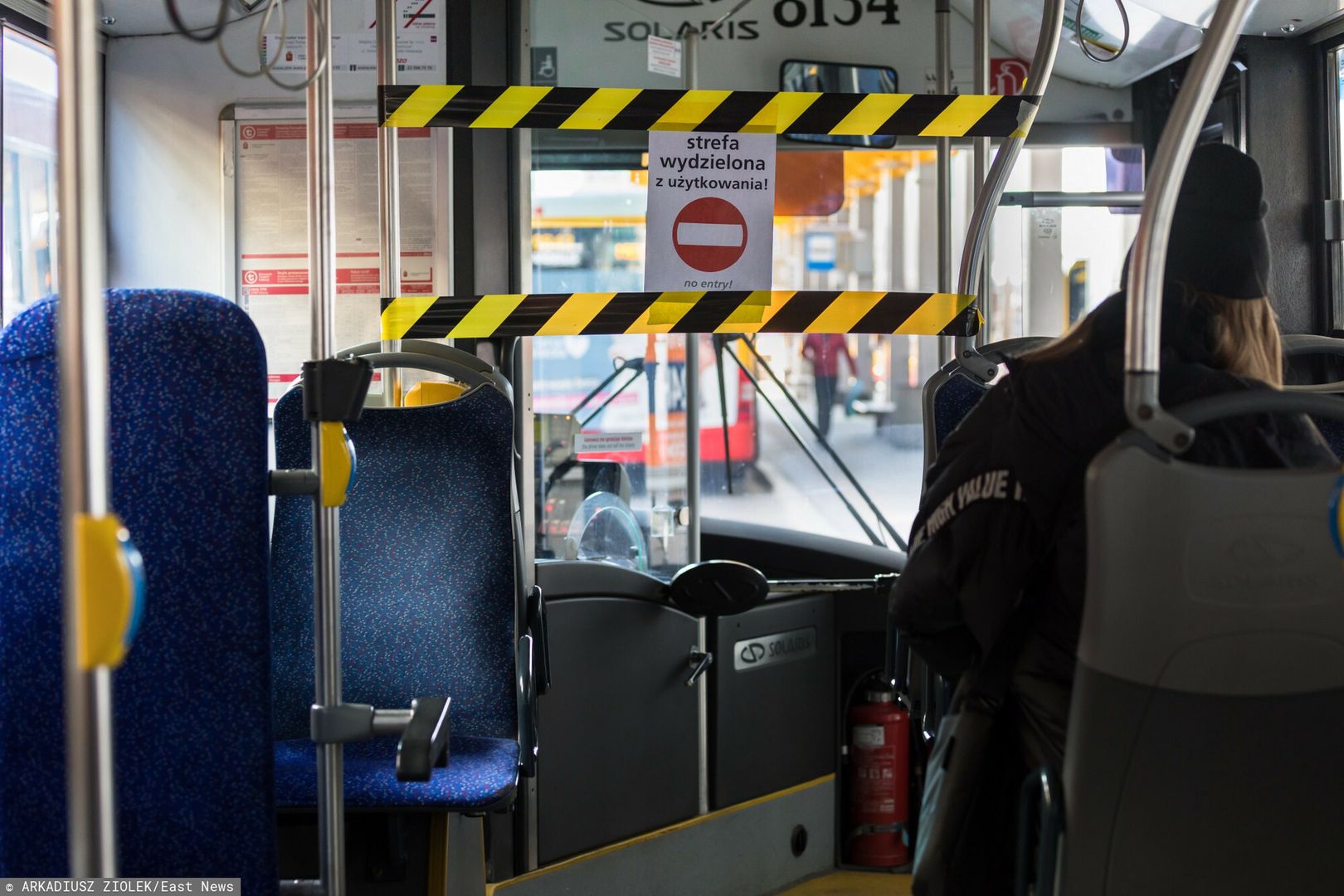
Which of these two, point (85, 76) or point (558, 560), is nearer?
point (85, 76)

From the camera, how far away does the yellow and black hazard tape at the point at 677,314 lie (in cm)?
240

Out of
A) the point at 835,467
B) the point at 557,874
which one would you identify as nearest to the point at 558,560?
the point at 557,874

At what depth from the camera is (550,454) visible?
3234 mm

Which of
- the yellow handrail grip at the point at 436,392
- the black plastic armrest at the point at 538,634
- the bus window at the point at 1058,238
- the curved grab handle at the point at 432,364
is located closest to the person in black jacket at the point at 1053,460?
the black plastic armrest at the point at 538,634

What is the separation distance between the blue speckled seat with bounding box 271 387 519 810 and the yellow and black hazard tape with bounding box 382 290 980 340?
15cm

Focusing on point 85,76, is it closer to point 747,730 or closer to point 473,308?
point 473,308

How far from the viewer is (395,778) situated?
2.08 meters

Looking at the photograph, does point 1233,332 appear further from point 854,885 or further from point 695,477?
point 854,885

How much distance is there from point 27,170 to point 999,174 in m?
2.07

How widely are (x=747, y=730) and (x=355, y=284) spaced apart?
5.00ft

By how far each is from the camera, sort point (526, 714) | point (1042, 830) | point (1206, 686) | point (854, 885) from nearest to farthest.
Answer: point (1206, 686) → point (1042, 830) → point (526, 714) → point (854, 885)

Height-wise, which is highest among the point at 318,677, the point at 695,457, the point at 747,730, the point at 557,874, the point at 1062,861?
the point at 695,457

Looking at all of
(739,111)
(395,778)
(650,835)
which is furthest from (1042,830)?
(650,835)

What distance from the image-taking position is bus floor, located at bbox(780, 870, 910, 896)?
3377 mm
